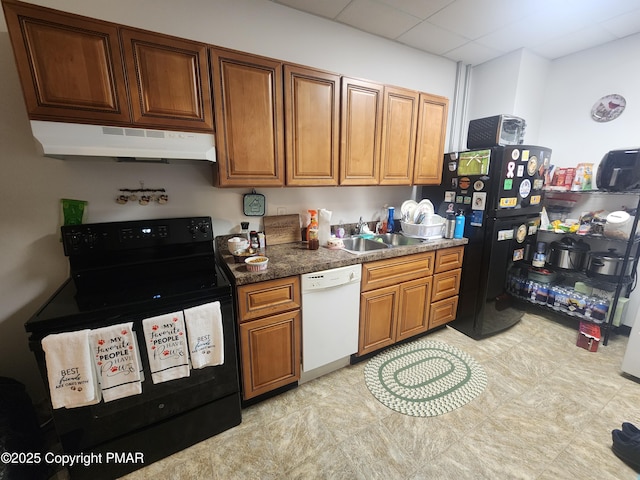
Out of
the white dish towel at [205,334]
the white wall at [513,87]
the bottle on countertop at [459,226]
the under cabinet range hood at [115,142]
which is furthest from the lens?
the white wall at [513,87]

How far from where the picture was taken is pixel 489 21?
2076 millimetres

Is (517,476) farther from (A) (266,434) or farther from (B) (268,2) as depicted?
(B) (268,2)

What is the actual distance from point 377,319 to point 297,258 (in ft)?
2.69

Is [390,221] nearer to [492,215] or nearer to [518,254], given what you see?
[492,215]

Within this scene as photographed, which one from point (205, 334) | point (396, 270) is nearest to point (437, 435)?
point (396, 270)

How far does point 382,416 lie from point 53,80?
8.07 ft

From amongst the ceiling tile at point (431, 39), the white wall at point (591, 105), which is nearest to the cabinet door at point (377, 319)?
the ceiling tile at point (431, 39)

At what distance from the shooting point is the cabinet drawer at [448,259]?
7.47 feet

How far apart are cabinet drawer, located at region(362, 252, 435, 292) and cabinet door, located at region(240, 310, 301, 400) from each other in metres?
0.59

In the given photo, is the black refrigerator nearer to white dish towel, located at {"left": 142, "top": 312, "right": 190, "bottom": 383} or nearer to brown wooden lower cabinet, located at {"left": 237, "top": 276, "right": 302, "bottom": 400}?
brown wooden lower cabinet, located at {"left": 237, "top": 276, "right": 302, "bottom": 400}

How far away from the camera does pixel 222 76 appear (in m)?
1.49

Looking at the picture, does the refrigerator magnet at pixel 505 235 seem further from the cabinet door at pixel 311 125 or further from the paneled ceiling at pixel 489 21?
the paneled ceiling at pixel 489 21

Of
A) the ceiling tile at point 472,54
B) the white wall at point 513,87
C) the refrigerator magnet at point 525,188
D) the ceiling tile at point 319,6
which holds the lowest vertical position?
the refrigerator magnet at point 525,188

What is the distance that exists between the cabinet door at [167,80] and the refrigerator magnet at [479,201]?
2114 mm
